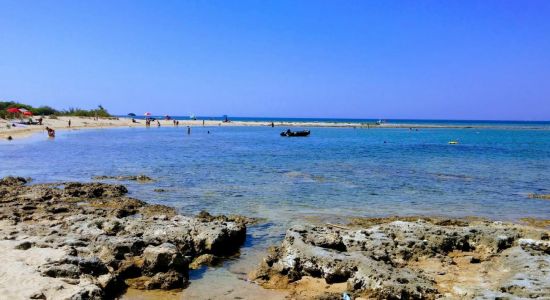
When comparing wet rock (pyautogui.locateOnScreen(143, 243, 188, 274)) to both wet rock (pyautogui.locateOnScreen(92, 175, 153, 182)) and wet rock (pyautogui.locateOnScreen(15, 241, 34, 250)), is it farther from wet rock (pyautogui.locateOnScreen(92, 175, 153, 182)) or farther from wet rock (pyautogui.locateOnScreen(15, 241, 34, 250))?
wet rock (pyautogui.locateOnScreen(92, 175, 153, 182))

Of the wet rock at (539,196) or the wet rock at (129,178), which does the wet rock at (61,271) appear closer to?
the wet rock at (129,178)

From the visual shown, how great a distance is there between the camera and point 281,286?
902 cm

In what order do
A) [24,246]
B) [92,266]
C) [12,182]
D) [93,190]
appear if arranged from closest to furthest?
[92,266], [24,246], [93,190], [12,182]

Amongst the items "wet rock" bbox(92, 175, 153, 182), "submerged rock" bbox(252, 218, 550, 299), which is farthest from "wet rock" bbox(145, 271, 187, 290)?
"wet rock" bbox(92, 175, 153, 182)

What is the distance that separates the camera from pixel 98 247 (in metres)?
10.1

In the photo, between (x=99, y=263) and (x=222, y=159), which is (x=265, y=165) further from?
(x=99, y=263)

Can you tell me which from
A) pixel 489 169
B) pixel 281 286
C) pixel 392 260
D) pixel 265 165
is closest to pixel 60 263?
pixel 281 286

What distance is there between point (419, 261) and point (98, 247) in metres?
7.25

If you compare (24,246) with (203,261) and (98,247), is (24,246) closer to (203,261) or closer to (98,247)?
(98,247)

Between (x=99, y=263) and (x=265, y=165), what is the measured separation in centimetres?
2206

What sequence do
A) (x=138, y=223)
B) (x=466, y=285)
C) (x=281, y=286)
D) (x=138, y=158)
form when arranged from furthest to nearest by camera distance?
1. (x=138, y=158)
2. (x=138, y=223)
3. (x=281, y=286)
4. (x=466, y=285)

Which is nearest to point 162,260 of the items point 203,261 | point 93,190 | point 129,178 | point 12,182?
point 203,261

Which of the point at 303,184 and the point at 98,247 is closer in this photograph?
the point at 98,247

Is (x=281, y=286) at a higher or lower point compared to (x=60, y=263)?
lower
